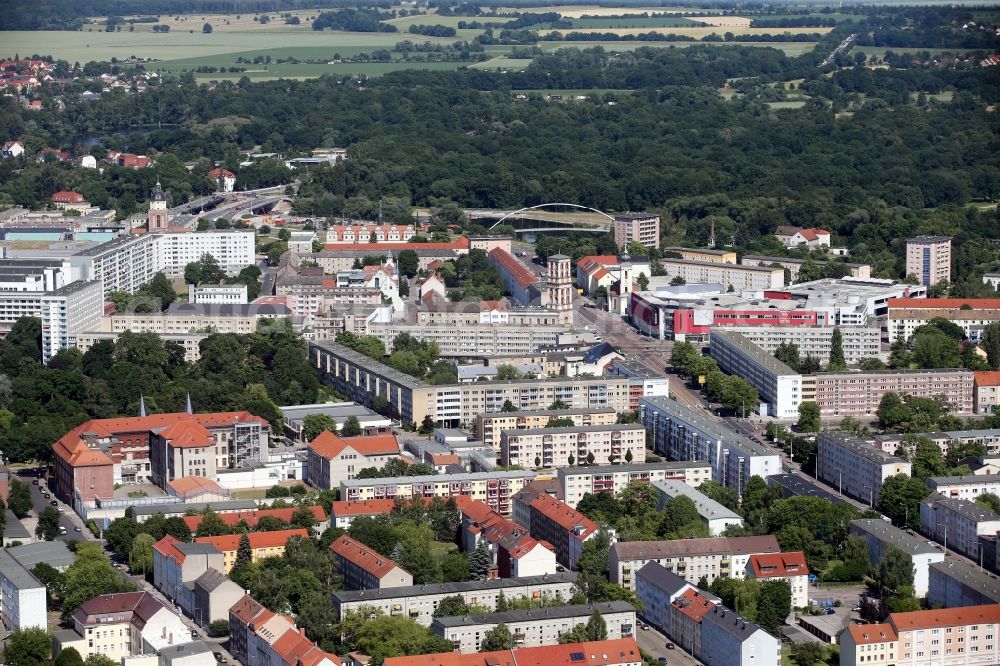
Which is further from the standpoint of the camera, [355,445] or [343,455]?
[355,445]

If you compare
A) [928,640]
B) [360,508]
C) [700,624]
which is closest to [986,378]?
[360,508]

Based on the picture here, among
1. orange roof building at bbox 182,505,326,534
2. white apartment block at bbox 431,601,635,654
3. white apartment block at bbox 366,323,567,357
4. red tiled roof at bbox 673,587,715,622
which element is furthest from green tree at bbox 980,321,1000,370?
white apartment block at bbox 431,601,635,654

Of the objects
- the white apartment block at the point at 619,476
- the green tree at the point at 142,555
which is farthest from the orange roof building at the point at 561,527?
the green tree at the point at 142,555

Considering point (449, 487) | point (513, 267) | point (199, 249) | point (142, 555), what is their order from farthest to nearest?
point (199, 249), point (513, 267), point (449, 487), point (142, 555)

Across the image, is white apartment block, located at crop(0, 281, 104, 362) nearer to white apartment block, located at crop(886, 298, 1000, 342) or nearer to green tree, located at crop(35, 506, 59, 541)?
green tree, located at crop(35, 506, 59, 541)

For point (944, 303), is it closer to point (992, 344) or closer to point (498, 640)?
point (992, 344)

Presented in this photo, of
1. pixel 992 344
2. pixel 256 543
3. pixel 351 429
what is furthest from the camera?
pixel 992 344

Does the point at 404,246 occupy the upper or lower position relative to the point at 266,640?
upper
